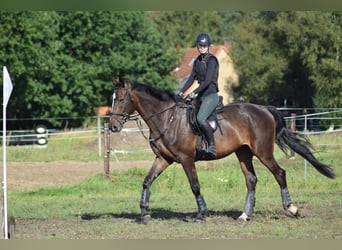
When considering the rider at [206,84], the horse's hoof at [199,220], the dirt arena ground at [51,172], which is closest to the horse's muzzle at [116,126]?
the rider at [206,84]

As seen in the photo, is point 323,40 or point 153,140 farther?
point 323,40

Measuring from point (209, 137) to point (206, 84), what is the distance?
86 centimetres

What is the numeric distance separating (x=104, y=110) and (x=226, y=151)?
37.9m

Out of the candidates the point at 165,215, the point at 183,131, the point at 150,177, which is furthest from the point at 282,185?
the point at 150,177

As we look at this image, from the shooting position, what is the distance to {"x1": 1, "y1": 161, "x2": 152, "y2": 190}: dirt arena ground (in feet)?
57.2

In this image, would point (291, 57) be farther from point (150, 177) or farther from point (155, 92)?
point (150, 177)

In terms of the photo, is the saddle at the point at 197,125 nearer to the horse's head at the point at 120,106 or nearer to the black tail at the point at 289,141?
the horse's head at the point at 120,106

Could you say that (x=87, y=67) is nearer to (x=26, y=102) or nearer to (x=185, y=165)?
(x=26, y=102)

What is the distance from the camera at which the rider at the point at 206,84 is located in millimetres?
9945

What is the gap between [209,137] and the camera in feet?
33.6

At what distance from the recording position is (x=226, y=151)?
10.5 meters

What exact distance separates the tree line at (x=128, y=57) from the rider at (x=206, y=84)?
25771 millimetres

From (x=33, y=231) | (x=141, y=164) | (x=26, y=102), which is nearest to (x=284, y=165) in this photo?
(x=141, y=164)

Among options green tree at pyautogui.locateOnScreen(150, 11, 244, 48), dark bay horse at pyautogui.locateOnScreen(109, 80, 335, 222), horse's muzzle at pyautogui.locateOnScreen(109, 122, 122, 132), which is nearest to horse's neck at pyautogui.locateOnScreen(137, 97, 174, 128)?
dark bay horse at pyautogui.locateOnScreen(109, 80, 335, 222)
